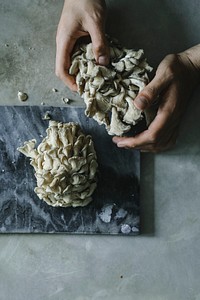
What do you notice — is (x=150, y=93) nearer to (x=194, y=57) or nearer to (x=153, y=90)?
(x=153, y=90)

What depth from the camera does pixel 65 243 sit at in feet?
5.78

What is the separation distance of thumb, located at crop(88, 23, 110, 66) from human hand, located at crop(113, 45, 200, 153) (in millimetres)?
160

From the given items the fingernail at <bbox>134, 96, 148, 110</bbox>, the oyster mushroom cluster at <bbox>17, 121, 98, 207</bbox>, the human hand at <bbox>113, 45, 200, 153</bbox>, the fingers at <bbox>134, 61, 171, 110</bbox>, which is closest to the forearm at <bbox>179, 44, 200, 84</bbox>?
the human hand at <bbox>113, 45, 200, 153</bbox>

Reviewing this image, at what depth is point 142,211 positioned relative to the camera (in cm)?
177

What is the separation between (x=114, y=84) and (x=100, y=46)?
0.41 ft

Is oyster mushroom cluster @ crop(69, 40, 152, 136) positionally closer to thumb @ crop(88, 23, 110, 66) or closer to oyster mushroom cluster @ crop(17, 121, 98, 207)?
thumb @ crop(88, 23, 110, 66)

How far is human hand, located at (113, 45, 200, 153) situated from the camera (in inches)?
62.2

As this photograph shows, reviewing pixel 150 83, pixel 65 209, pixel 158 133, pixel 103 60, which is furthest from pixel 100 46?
pixel 65 209

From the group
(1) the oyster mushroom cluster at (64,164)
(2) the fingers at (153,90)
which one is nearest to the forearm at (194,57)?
(2) the fingers at (153,90)

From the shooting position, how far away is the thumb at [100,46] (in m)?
1.53

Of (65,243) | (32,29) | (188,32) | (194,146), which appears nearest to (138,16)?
(188,32)

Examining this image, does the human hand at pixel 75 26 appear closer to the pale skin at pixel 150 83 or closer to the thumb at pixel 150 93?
the pale skin at pixel 150 83

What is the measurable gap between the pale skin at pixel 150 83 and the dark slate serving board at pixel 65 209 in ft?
0.32

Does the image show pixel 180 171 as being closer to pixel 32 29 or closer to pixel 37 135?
pixel 37 135
